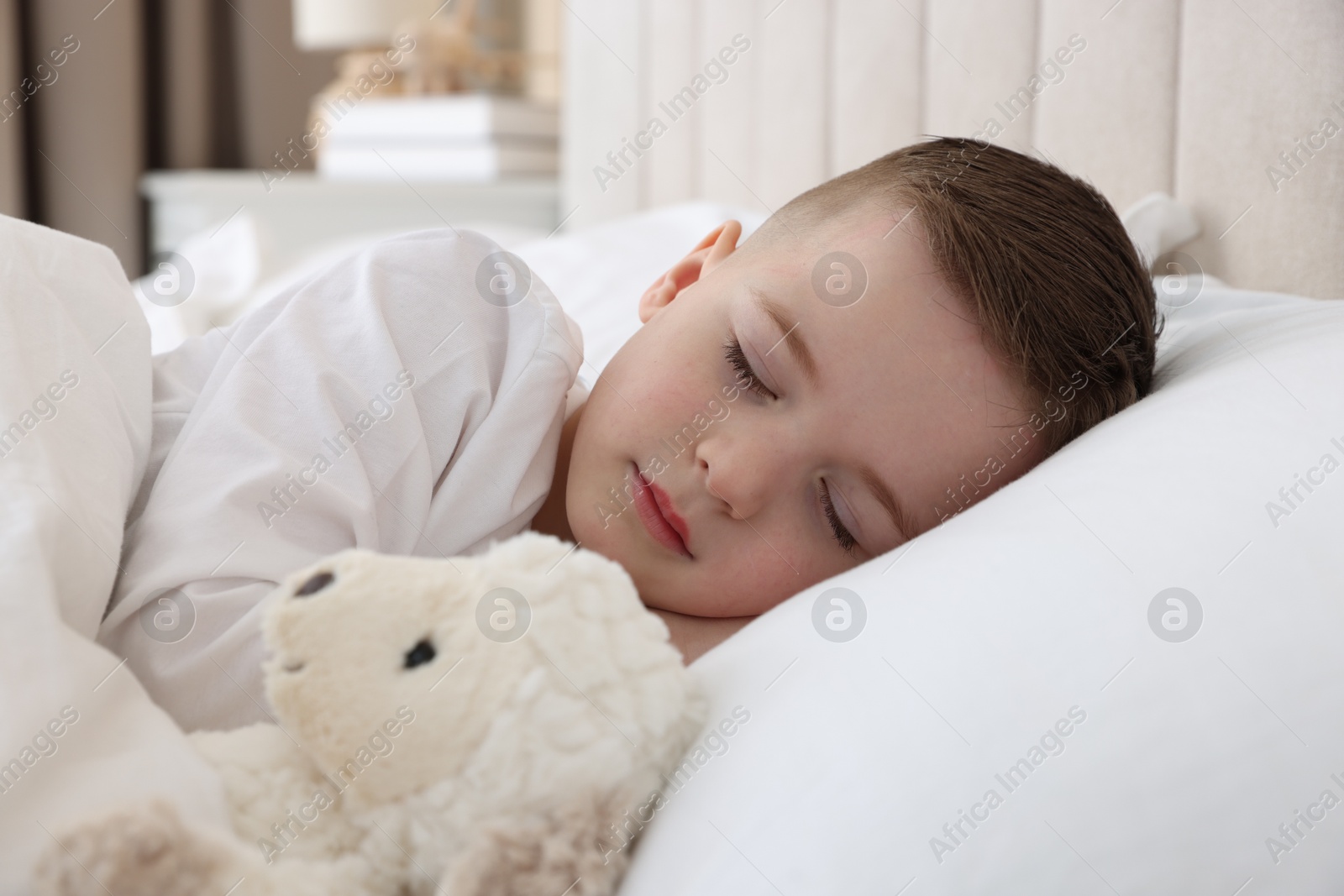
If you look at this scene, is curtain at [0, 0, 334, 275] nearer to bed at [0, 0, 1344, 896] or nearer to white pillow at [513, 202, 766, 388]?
white pillow at [513, 202, 766, 388]

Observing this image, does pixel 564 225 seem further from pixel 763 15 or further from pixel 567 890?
pixel 567 890

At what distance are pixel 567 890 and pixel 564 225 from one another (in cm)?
201

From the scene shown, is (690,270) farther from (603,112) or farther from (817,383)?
(603,112)

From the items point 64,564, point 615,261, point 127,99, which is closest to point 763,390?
point 64,564

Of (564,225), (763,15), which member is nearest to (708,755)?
(763,15)

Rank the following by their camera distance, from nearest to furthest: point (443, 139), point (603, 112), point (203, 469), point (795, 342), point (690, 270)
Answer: point (203, 469)
point (795, 342)
point (690, 270)
point (603, 112)
point (443, 139)

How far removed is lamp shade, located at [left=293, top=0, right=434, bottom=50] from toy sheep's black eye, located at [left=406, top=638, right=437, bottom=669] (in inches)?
94.5

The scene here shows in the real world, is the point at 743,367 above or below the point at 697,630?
above

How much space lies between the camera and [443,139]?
2494 mm

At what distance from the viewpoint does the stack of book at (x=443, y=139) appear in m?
2.46

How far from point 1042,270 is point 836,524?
256 mm

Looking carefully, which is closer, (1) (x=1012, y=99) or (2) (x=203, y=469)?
(2) (x=203, y=469)

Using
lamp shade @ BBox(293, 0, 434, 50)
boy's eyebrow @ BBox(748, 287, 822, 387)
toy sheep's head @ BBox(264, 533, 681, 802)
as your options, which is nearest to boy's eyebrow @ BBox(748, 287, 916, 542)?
boy's eyebrow @ BBox(748, 287, 822, 387)

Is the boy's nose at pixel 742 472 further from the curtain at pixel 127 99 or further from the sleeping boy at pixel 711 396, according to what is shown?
the curtain at pixel 127 99
